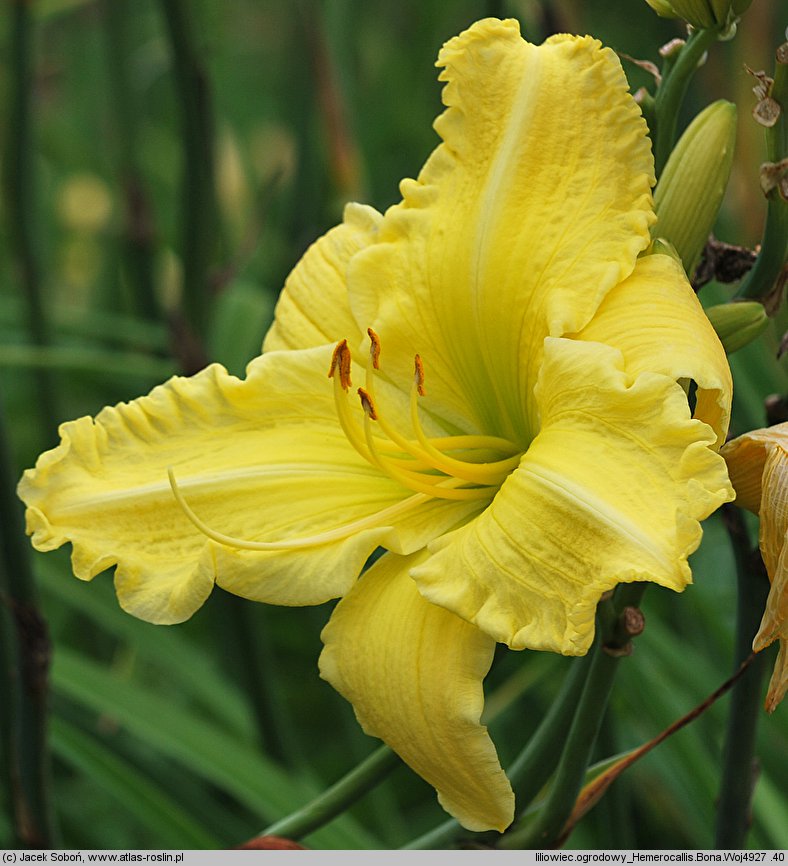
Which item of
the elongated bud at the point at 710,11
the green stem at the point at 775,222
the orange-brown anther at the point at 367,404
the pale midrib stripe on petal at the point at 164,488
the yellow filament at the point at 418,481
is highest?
the elongated bud at the point at 710,11

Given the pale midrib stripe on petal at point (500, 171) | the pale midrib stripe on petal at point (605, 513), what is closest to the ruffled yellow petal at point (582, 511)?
the pale midrib stripe on petal at point (605, 513)

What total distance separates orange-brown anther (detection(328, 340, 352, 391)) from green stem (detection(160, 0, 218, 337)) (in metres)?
0.57

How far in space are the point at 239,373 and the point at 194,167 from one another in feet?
1.10

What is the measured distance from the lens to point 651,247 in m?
0.67

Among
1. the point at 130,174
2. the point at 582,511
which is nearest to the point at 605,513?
the point at 582,511

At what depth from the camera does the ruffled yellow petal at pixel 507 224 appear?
2.22ft

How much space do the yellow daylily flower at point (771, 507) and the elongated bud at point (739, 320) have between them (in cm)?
6

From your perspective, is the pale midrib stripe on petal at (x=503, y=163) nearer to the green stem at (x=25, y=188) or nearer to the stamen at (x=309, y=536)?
the stamen at (x=309, y=536)

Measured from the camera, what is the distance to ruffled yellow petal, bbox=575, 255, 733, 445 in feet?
1.97

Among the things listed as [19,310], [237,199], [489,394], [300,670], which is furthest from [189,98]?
[237,199]

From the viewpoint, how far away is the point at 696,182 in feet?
2.16

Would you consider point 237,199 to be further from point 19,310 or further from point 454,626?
point 454,626

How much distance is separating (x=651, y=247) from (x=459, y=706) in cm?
30

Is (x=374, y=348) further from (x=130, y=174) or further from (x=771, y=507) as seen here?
(x=130, y=174)
